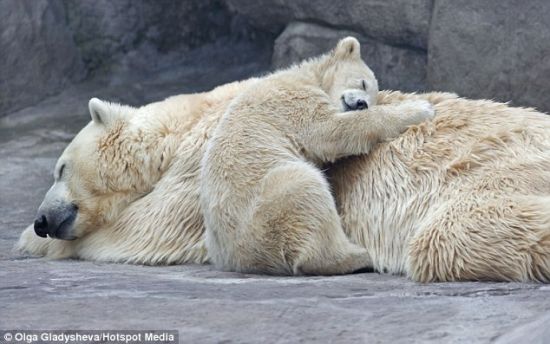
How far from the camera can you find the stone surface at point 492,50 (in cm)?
654

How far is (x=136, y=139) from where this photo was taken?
4.91m

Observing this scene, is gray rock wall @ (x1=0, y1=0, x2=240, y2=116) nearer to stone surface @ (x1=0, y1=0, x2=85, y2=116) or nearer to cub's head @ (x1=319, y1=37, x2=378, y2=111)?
stone surface @ (x1=0, y1=0, x2=85, y2=116)

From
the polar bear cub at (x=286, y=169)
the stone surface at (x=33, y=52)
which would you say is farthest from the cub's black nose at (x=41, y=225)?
the stone surface at (x=33, y=52)

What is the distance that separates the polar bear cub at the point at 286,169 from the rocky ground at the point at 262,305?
0.11 meters

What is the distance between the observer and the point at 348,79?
191 inches

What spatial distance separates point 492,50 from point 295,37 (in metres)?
1.49

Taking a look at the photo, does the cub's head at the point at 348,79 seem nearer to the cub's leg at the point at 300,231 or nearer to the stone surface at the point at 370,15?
the cub's leg at the point at 300,231

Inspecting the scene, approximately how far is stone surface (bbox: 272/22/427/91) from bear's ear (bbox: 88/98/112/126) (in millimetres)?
2718

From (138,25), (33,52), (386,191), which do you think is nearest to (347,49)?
(386,191)

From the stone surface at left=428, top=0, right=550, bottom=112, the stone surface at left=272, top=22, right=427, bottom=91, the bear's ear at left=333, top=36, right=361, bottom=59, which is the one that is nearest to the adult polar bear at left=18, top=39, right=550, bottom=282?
the bear's ear at left=333, top=36, right=361, bottom=59

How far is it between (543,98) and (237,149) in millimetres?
2803

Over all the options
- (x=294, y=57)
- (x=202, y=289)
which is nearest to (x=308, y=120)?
(x=202, y=289)

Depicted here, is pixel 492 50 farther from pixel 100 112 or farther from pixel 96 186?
pixel 96 186

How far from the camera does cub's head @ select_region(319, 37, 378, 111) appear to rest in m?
4.67
